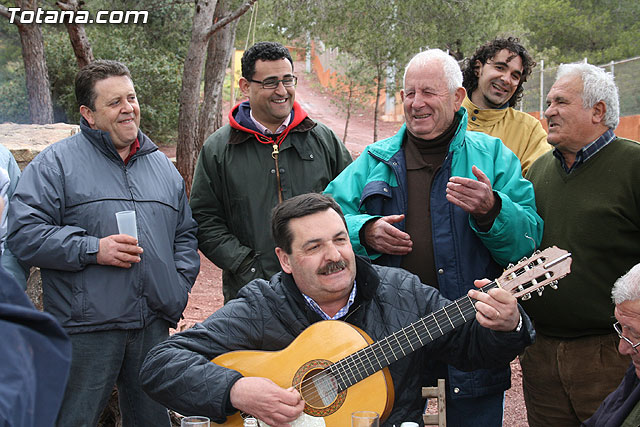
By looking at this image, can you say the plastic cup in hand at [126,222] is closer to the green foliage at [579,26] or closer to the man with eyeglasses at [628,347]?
the man with eyeglasses at [628,347]

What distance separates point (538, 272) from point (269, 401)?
1.18 metres

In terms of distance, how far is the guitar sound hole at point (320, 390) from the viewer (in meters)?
2.91

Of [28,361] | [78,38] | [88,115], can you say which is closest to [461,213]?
[88,115]

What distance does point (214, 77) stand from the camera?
1314cm

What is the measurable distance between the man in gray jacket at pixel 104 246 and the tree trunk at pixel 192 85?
22.7 feet

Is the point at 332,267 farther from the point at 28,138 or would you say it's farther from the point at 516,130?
the point at 28,138

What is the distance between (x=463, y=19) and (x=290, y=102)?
15093 millimetres

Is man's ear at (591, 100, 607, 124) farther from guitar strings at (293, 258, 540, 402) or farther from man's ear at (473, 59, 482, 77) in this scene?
guitar strings at (293, 258, 540, 402)

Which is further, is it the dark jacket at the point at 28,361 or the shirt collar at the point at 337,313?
the shirt collar at the point at 337,313

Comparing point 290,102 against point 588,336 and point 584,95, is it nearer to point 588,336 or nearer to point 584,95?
point 584,95

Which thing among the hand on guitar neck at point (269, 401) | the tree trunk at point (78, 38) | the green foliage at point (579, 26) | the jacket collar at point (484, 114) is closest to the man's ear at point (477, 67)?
the jacket collar at point (484, 114)

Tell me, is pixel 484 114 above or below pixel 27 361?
above

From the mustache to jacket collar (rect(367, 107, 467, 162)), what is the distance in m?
0.76

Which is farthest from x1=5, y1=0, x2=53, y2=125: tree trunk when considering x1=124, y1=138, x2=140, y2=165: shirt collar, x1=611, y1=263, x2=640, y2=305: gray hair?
x1=611, y1=263, x2=640, y2=305: gray hair
